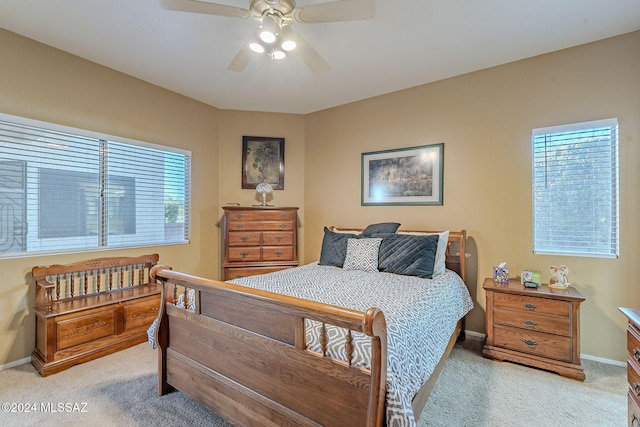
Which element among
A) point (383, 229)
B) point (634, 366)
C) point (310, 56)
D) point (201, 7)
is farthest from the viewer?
point (383, 229)

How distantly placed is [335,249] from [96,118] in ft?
9.04

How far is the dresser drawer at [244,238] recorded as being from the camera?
3.71 m

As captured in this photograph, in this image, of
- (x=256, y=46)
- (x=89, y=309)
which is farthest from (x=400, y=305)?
(x=89, y=309)

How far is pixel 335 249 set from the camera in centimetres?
311

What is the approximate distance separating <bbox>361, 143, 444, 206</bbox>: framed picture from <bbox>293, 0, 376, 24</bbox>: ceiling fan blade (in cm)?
190

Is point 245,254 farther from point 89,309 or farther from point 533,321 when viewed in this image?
point 533,321

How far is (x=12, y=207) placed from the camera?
2.46 meters

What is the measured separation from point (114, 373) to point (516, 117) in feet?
13.9

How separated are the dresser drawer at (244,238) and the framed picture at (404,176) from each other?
4.74 feet

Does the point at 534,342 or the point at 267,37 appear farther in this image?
the point at 534,342

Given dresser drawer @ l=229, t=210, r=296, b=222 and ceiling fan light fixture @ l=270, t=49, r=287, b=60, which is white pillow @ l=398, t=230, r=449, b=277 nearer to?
dresser drawer @ l=229, t=210, r=296, b=222

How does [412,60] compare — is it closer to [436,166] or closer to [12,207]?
[436,166]

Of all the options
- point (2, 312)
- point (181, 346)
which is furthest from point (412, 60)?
point (2, 312)

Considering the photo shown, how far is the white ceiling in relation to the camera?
83.6 inches
